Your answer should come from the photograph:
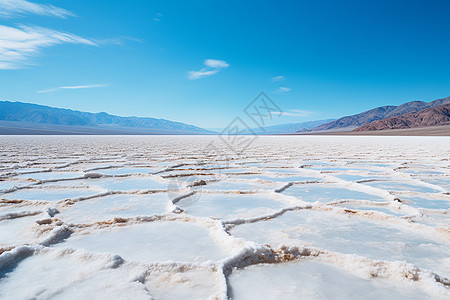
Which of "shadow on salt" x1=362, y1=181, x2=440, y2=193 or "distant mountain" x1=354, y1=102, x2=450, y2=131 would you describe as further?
"distant mountain" x1=354, y1=102, x2=450, y2=131

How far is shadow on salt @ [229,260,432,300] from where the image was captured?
2.98 feet

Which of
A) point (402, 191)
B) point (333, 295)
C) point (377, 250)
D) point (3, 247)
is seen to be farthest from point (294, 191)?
point (3, 247)

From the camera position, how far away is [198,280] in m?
0.98

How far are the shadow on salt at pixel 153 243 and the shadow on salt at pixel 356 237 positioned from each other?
226mm

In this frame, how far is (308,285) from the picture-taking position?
0.97 metres

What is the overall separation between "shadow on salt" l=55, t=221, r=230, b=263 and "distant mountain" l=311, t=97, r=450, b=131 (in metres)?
154

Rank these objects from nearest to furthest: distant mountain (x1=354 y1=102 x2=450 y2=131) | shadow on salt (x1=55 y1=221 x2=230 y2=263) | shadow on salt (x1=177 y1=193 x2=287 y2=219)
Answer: shadow on salt (x1=55 y1=221 x2=230 y2=263)
shadow on salt (x1=177 y1=193 x2=287 y2=219)
distant mountain (x1=354 y1=102 x2=450 y2=131)

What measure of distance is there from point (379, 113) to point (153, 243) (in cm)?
20086

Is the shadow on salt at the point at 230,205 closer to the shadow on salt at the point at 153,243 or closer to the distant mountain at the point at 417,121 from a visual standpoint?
the shadow on salt at the point at 153,243

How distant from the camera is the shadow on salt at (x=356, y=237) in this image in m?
1.22

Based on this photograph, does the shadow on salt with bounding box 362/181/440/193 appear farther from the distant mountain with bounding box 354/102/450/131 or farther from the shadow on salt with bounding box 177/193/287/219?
the distant mountain with bounding box 354/102/450/131

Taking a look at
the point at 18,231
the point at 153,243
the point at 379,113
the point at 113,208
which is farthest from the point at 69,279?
the point at 379,113

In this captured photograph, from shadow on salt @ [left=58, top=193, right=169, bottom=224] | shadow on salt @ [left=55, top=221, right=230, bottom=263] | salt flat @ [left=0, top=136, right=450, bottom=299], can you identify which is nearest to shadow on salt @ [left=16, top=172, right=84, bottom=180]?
salt flat @ [left=0, top=136, right=450, bottom=299]

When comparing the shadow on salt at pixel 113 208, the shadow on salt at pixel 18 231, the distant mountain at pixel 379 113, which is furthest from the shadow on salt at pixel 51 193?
the distant mountain at pixel 379 113
